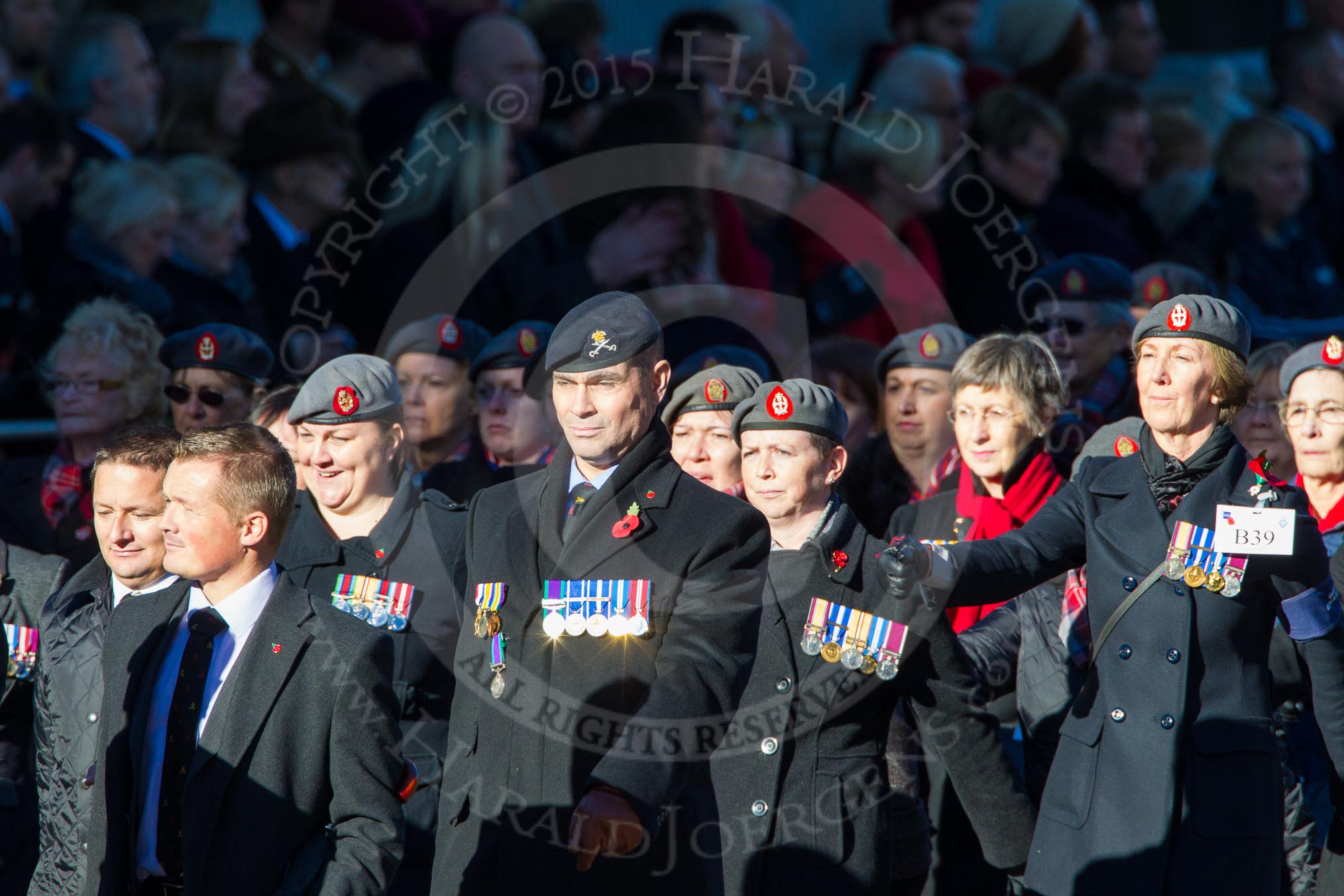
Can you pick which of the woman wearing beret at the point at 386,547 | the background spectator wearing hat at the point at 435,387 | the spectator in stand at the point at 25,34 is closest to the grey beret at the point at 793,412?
the woman wearing beret at the point at 386,547

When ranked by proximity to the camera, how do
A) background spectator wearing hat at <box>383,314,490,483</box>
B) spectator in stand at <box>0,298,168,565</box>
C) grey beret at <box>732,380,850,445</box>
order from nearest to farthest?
1. grey beret at <box>732,380,850,445</box>
2. spectator in stand at <box>0,298,168,565</box>
3. background spectator wearing hat at <box>383,314,490,483</box>

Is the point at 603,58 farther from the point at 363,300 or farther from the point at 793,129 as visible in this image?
the point at 363,300

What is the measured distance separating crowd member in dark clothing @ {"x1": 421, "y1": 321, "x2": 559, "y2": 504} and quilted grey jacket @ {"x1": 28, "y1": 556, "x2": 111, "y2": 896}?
6.53ft

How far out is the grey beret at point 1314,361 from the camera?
543 cm

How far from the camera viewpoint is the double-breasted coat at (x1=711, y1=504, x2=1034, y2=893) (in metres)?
4.20

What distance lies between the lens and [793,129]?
9102 mm

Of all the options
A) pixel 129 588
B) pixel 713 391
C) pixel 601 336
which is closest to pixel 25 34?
pixel 713 391

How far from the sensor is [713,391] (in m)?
5.38

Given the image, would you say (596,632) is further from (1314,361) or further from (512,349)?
(1314,361)

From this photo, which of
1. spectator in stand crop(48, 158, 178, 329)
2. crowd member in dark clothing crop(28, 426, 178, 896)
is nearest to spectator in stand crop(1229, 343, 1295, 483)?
crowd member in dark clothing crop(28, 426, 178, 896)

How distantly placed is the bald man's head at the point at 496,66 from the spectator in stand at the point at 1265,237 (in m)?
3.76

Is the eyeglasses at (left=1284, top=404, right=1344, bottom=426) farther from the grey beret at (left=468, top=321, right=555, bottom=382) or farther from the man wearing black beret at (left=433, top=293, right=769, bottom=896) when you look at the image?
the grey beret at (left=468, top=321, right=555, bottom=382)

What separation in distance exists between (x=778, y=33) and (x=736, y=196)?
3.99ft

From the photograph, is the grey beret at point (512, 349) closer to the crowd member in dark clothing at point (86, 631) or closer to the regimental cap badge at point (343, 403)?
the regimental cap badge at point (343, 403)
